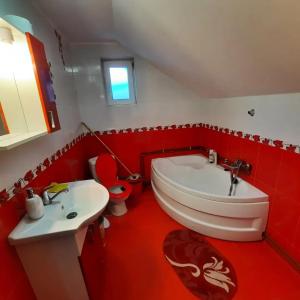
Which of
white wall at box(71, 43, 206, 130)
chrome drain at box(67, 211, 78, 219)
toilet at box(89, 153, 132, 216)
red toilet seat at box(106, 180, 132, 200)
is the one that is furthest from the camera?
white wall at box(71, 43, 206, 130)

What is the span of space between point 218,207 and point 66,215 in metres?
1.31

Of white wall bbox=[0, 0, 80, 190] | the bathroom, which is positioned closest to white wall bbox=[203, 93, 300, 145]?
the bathroom

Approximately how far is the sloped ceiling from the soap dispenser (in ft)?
4.50

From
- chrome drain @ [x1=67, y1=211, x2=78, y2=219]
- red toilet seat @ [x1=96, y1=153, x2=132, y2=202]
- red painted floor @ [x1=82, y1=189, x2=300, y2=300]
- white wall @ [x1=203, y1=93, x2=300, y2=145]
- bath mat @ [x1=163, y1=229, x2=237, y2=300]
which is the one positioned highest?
white wall @ [x1=203, y1=93, x2=300, y2=145]

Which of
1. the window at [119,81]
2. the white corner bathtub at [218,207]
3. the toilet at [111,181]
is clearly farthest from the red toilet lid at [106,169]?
the window at [119,81]

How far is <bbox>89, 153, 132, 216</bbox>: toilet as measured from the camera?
2154 mm

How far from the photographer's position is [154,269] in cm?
146

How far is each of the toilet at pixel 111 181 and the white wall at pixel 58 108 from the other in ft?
1.64

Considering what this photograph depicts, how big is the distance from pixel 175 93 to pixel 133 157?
1174mm

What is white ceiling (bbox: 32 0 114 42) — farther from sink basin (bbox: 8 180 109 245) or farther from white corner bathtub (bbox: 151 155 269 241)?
white corner bathtub (bbox: 151 155 269 241)

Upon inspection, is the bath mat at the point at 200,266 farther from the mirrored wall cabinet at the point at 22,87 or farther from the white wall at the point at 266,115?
the mirrored wall cabinet at the point at 22,87

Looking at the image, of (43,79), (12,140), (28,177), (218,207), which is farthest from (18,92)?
(218,207)

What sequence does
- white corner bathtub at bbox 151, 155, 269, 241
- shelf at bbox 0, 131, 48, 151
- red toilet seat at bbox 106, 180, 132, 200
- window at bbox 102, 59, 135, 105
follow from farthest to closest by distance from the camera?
1. window at bbox 102, 59, 135, 105
2. red toilet seat at bbox 106, 180, 132, 200
3. white corner bathtub at bbox 151, 155, 269, 241
4. shelf at bbox 0, 131, 48, 151

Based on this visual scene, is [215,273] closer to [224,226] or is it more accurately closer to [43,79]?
[224,226]
